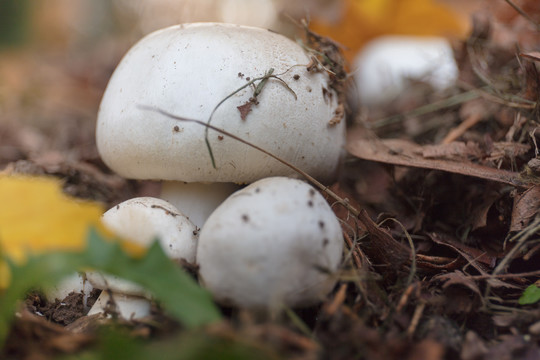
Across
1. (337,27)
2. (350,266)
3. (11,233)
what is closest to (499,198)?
(350,266)

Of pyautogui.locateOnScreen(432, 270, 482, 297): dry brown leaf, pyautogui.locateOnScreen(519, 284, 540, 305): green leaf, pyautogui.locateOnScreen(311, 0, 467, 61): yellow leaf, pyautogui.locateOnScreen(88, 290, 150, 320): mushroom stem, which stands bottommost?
pyautogui.locateOnScreen(88, 290, 150, 320): mushroom stem

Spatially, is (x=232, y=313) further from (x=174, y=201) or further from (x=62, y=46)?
(x=62, y=46)

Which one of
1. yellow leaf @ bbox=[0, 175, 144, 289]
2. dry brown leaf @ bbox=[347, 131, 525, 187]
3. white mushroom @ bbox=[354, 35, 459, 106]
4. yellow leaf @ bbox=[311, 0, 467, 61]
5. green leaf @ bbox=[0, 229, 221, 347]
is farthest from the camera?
yellow leaf @ bbox=[311, 0, 467, 61]

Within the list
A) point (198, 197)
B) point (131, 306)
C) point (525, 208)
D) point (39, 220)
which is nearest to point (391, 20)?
point (525, 208)

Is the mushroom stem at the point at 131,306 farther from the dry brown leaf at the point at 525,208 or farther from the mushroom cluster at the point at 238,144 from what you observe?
the dry brown leaf at the point at 525,208

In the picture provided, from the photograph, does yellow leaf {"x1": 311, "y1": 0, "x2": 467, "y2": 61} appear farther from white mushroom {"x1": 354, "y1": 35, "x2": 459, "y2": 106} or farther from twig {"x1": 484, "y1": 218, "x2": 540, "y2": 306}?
twig {"x1": 484, "y1": 218, "x2": 540, "y2": 306}

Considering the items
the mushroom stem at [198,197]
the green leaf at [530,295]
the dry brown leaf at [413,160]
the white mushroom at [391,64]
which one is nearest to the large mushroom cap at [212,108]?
the mushroom stem at [198,197]

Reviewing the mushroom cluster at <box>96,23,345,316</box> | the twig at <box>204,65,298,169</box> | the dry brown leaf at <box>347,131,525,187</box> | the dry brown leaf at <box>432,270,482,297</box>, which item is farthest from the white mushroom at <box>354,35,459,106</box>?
the dry brown leaf at <box>432,270,482,297</box>
